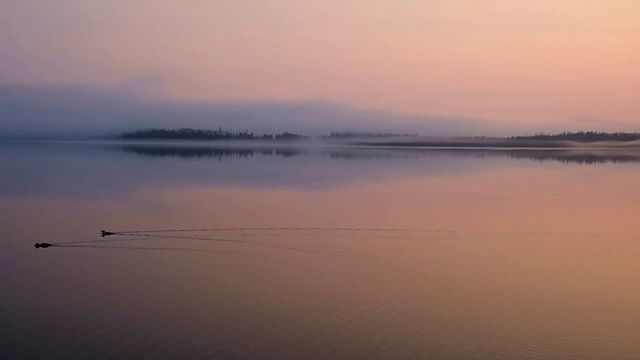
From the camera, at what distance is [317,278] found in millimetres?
6719

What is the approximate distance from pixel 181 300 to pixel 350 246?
9.97 feet

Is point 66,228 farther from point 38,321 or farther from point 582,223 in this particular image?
point 582,223

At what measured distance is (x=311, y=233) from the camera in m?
9.39

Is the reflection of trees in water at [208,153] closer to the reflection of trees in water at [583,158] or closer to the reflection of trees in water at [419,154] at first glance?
the reflection of trees in water at [419,154]

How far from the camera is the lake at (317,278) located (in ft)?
16.2

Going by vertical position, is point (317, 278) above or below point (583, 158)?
above

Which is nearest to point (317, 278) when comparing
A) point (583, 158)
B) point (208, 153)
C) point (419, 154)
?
point (583, 158)

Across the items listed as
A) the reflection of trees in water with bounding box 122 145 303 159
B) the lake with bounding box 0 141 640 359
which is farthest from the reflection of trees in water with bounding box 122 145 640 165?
the lake with bounding box 0 141 640 359

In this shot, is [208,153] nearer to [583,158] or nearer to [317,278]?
[583,158]

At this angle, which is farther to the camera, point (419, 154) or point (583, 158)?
point (419, 154)

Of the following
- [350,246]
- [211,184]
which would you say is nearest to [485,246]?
[350,246]

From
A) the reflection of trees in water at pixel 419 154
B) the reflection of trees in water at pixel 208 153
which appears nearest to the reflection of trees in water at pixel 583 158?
the reflection of trees in water at pixel 419 154

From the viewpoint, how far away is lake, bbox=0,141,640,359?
4941 millimetres

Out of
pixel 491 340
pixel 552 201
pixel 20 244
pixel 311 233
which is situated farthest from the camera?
pixel 552 201
